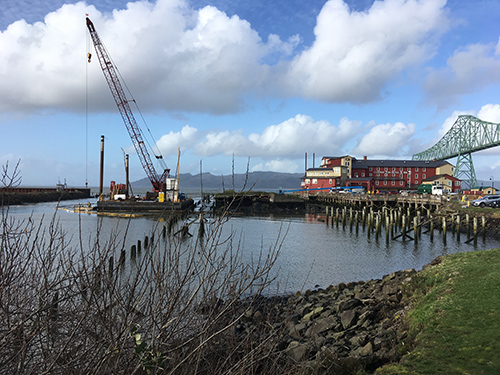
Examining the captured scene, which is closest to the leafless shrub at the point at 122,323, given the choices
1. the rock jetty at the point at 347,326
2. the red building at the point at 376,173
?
the rock jetty at the point at 347,326

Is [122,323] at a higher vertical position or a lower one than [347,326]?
higher

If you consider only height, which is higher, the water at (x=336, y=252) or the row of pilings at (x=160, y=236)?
the row of pilings at (x=160, y=236)

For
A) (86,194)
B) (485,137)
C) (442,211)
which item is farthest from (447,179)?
(86,194)

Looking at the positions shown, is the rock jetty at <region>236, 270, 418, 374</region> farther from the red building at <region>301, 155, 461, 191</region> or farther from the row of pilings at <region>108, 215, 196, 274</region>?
the red building at <region>301, 155, 461, 191</region>

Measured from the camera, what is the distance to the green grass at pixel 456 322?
A: 712cm

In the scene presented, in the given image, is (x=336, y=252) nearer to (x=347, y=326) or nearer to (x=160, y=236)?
(x=347, y=326)

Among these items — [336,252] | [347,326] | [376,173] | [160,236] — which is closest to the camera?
[160,236]

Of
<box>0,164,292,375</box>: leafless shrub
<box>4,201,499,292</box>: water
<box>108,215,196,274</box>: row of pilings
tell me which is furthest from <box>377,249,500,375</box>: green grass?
<box>4,201,499,292</box>: water

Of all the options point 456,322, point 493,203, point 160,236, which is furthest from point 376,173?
point 160,236

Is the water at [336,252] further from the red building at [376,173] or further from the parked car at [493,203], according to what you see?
the red building at [376,173]

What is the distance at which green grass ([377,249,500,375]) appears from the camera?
23.4ft

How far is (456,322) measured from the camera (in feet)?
29.1

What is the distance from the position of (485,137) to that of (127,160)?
100051 millimetres

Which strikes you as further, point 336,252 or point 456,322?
point 336,252
